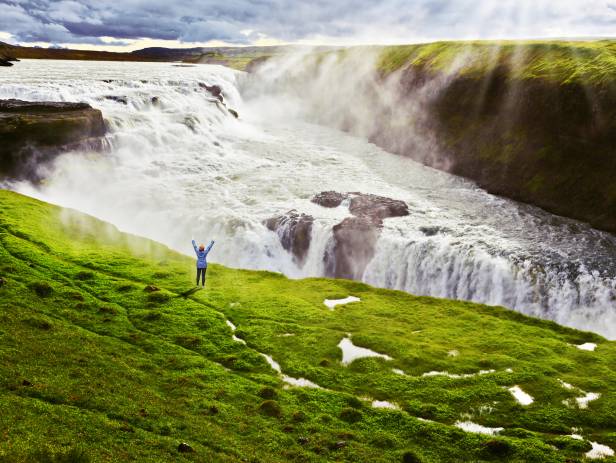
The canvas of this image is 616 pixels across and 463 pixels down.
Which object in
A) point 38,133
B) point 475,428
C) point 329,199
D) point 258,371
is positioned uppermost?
point 38,133

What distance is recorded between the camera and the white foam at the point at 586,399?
23.1 metres

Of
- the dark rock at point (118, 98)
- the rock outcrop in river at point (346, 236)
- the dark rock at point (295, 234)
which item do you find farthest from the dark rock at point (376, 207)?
the dark rock at point (118, 98)

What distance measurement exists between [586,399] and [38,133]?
5852cm

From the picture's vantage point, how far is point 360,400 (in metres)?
22.8

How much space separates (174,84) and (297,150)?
115 feet

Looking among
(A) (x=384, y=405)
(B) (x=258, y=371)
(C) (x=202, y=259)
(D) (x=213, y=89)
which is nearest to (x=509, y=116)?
(C) (x=202, y=259)

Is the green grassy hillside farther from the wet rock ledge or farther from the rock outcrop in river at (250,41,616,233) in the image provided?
the rock outcrop in river at (250,41,616,233)

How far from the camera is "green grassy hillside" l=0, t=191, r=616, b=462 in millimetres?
18125

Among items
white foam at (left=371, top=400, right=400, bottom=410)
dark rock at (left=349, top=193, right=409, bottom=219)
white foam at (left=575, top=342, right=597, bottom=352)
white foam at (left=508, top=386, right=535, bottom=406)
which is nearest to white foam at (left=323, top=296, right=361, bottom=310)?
white foam at (left=371, top=400, right=400, bottom=410)

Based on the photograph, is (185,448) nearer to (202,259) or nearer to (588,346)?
(202,259)

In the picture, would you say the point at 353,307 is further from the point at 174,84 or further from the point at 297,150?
the point at 174,84

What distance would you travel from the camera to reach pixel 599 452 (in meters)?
19.8

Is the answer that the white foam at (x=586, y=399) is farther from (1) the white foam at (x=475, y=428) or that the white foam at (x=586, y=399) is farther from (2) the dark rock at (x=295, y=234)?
(2) the dark rock at (x=295, y=234)

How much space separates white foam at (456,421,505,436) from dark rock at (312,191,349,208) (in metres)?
35.1
